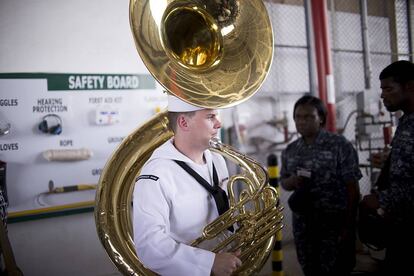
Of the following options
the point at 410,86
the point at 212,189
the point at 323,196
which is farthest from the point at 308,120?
the point at 212,189

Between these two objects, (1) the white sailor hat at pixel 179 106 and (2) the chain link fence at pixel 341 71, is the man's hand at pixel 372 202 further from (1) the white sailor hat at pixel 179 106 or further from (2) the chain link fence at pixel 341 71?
(2) the chain link fence at pixel 341 71

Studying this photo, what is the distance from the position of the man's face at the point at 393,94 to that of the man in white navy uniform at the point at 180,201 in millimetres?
1210

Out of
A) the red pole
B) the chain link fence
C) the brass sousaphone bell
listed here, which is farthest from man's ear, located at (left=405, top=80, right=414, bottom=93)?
the chain link fence

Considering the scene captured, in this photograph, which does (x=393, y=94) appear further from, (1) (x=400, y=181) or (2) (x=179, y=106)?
(2) (x=179, y=106)

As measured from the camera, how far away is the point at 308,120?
2.69 m

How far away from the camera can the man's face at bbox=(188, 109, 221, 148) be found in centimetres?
164

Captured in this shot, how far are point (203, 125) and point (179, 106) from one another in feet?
0.45

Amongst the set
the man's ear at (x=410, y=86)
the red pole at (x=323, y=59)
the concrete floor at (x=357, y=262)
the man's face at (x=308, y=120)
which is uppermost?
the red pole at (x=323, y=59)

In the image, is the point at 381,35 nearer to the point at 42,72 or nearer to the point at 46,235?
the point at 42,72

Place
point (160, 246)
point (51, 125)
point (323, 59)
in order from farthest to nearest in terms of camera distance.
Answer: point (323, 59) → point (51, 125) → point (160, 246)

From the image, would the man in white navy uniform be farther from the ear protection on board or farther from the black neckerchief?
the ear protection on board

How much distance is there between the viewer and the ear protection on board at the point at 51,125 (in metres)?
2.82

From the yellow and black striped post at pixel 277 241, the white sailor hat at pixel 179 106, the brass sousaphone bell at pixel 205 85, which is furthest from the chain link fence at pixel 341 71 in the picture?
the white sailor hat at pixel 179 106

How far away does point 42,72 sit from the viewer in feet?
9.32
